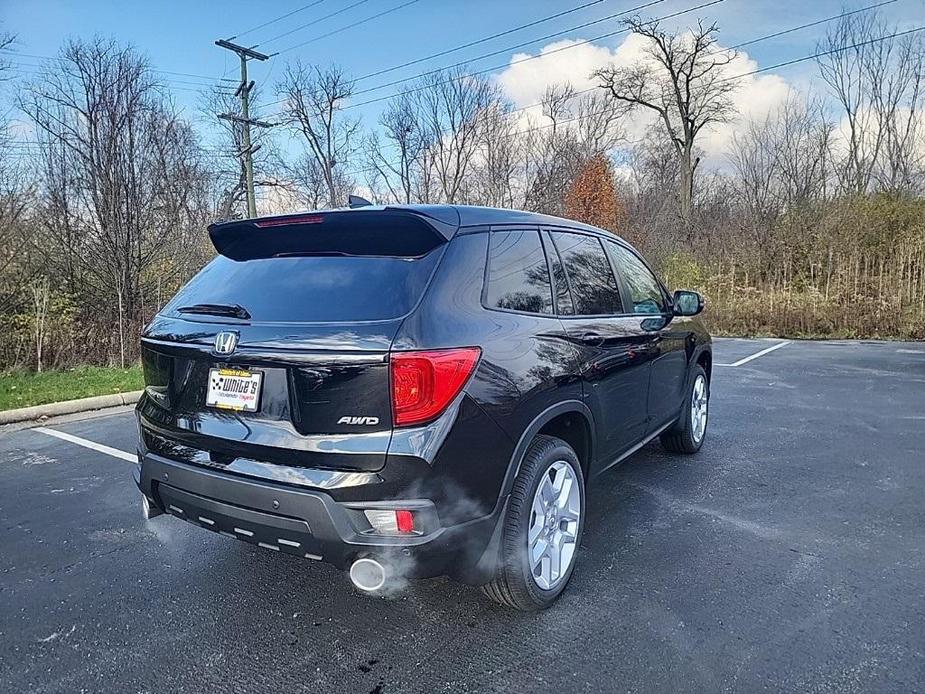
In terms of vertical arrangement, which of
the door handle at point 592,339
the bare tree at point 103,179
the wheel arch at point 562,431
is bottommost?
the wheel arch at point 562,431

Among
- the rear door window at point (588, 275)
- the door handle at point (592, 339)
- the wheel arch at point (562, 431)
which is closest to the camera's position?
the wheel arch at point (562, 431)

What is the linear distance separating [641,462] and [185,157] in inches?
566

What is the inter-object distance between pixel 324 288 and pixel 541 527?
1.35m

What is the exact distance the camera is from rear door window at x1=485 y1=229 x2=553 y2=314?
8.30 feet

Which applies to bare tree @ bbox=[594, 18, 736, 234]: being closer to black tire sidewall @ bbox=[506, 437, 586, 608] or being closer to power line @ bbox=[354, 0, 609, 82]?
power line @ bbox=[354, 0, 609, 82]

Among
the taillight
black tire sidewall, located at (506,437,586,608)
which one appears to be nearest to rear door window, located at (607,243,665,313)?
black tire sidewall, located at (506,437,586,608)

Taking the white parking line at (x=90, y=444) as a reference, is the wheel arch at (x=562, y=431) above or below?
above

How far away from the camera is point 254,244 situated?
109 inches

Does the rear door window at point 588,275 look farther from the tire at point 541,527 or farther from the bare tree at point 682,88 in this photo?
the bare tree at point 682,88

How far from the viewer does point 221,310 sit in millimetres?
2506

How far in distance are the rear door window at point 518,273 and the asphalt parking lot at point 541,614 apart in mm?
1328

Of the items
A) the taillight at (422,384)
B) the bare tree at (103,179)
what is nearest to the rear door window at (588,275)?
the taillight at (422,384)

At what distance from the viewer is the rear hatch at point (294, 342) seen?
6.89 ft

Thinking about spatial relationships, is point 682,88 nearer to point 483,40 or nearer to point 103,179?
point 483,40
